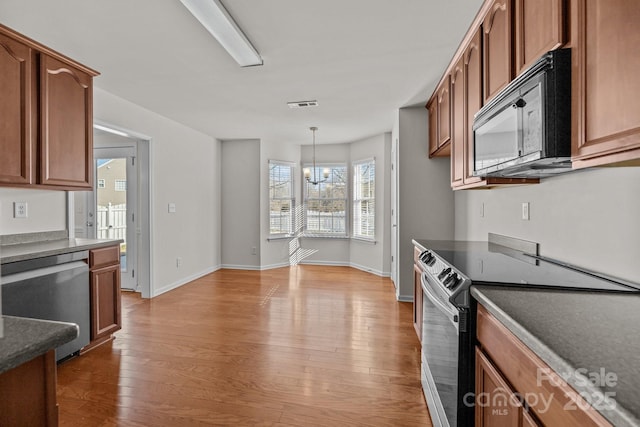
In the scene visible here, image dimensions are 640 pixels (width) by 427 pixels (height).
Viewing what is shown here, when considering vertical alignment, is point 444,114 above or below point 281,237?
above

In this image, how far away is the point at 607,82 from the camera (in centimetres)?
104

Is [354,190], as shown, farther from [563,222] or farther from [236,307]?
[563,222]

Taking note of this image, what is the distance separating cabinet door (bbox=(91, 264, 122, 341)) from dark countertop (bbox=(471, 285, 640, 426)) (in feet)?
9.59

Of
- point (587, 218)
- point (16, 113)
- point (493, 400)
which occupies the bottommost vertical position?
point (493, 400)

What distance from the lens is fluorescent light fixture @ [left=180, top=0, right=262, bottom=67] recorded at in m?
1.89

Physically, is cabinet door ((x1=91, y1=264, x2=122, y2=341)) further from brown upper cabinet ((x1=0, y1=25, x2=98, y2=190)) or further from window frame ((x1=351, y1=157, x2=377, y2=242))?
window frame ((x1=351, y1=157, x2=377, y2=242))

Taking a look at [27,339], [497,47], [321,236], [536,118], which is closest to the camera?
[27,339]

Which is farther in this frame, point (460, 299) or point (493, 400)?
point (460, 299)

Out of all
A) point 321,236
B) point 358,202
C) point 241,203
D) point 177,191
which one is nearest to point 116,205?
point 177,191

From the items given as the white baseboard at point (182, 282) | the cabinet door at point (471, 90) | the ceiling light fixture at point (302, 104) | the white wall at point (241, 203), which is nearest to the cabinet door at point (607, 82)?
the cabinet door at point (471, 90)

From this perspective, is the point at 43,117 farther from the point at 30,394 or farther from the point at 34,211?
the point at 30,394

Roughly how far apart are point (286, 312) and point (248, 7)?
9.81 ft

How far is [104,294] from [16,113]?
61.7 inches

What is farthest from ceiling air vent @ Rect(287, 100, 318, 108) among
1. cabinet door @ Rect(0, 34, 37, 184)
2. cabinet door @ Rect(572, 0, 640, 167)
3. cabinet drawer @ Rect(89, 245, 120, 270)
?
cabinet door @ Rect(572, 0, 640, 167)
